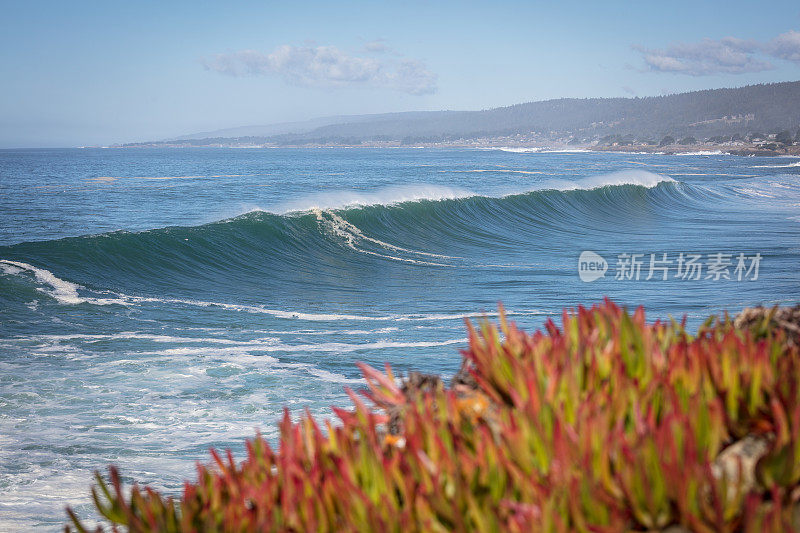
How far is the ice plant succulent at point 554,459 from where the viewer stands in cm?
174

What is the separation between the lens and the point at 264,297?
13.2m

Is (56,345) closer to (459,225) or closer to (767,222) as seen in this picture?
(459,225)

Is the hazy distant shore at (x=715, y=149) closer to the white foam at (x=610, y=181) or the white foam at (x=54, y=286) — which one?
the white foam at (x=610, y=181)

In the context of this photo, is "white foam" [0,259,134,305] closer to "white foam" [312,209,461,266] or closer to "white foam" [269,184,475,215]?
"white foam" [312,209,461,266]

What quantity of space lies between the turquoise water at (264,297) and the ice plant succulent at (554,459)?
3025 mm

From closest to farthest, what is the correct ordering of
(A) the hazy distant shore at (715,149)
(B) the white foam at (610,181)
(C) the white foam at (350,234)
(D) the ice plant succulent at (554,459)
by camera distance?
(D) the ice plant succulent at (554,459) < (C) the white foam at (350,234) < (B) the white foam at (610,181) < (A) the hazy distant shore at (715,149)

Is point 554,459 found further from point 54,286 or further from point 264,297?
point 54,286

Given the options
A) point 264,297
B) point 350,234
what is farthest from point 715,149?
point 264,297

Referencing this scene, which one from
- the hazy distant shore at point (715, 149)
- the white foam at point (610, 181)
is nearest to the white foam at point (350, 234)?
the white foam at point (610, 181)

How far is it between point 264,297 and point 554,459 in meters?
11.7

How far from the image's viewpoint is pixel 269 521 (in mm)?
1883

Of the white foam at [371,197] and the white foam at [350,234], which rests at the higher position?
the white foam at [371,197]

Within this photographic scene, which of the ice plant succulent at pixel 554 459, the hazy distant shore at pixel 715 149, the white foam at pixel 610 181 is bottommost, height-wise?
the ice plant succulent at pixel 554 459

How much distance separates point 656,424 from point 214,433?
15.0ft
